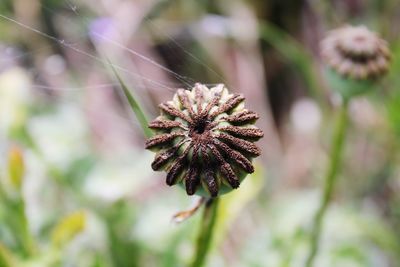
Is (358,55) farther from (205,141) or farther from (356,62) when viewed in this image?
(205,141)

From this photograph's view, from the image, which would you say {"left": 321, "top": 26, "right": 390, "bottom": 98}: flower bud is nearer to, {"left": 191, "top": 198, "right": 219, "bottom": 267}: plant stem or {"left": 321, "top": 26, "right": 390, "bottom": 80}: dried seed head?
{"left": 321, "top": 26, "right": 390, "bottom": 80}: dried seed head

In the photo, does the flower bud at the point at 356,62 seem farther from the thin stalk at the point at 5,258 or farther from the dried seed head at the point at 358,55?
the thin stalk at the point at 5,258

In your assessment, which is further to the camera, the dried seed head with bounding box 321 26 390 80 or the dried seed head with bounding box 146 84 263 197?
the dried seed head with bounding box 321 26 390 80

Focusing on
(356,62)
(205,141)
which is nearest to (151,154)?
(356,62)

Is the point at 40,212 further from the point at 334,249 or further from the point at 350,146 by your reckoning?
the point at 350,146

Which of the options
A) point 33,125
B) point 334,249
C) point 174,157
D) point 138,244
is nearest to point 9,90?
point 33,125

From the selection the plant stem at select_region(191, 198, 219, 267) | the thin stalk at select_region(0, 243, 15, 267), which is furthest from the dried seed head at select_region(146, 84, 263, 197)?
the thin stalk at select_region(0, 243, 15, 267)

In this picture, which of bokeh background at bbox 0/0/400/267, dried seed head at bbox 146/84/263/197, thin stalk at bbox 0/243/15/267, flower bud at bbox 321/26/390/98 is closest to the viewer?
dried seed head at bbox 146/84/263/197
